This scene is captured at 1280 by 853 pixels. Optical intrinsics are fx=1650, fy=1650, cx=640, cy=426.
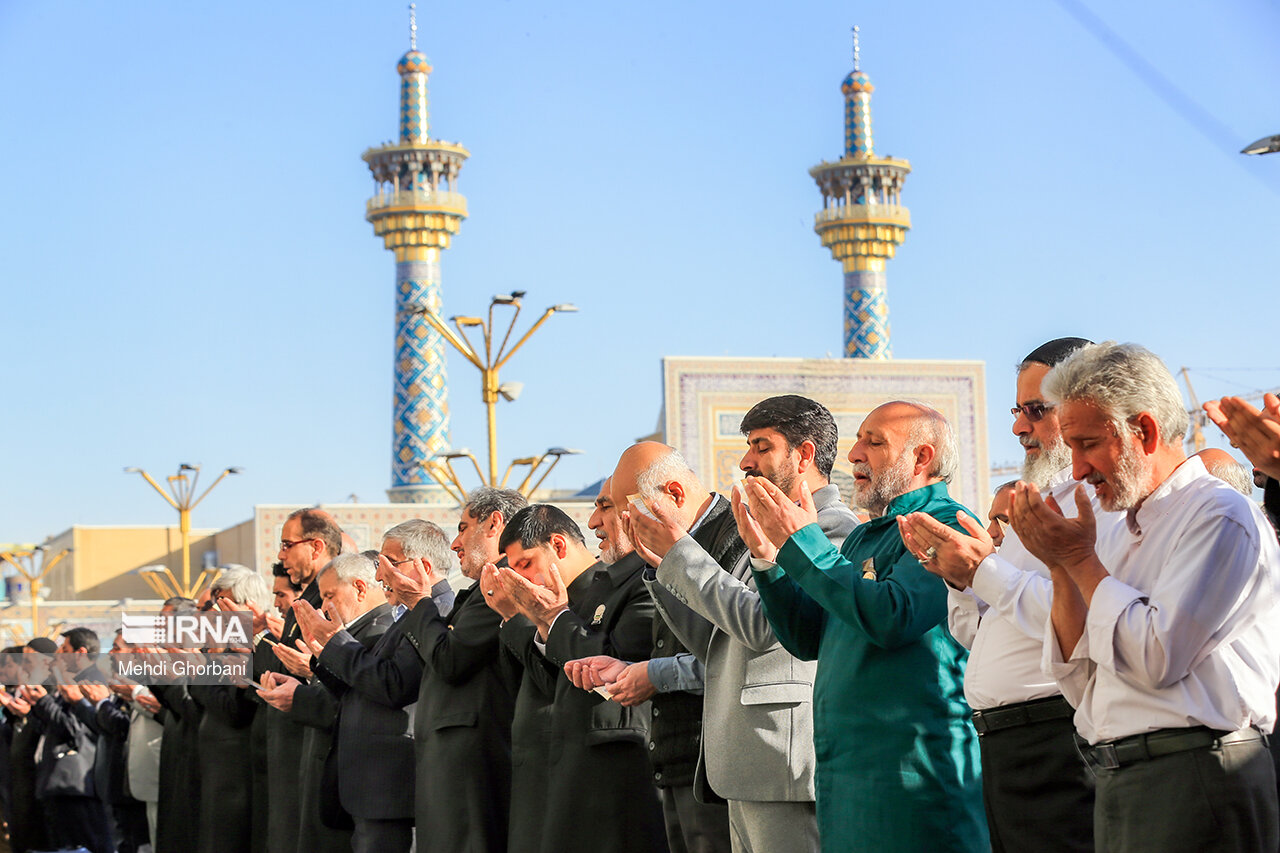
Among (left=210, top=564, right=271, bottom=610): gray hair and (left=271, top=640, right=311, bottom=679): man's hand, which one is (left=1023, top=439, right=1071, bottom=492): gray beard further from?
(left=210, top=564, right=271, bottom=610): gray hair

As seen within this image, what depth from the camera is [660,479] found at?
4.79 m

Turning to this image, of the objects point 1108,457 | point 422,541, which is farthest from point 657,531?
point 422,541

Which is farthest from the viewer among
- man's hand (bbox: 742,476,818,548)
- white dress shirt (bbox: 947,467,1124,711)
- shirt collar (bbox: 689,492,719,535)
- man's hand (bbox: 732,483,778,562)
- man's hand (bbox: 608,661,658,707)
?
shirt collar (bbox: 689,492,719,535)

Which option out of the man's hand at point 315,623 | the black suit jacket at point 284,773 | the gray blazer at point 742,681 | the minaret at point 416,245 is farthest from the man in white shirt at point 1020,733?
the minaret at point 416,245

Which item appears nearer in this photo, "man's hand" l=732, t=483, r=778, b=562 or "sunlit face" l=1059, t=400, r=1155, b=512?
"sunlit face" l=1059, t=400, r=1155, b=512

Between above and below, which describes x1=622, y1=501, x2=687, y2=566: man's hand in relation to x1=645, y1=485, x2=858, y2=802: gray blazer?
above

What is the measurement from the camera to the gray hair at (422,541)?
608 centimetres

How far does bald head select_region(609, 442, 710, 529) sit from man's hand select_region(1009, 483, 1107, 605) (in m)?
1.83

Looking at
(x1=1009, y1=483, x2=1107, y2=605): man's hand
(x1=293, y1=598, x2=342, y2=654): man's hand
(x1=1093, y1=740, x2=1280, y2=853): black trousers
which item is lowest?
(x1=1093, y1=740, x2=1280, y2=853): black trousers

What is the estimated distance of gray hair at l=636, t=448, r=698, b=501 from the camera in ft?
15.7

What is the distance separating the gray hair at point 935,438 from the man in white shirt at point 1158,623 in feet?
3.01

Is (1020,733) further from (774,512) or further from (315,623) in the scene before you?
(315,623)

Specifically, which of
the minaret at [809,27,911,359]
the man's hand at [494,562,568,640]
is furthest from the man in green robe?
the minaret at [809,27,911,359]

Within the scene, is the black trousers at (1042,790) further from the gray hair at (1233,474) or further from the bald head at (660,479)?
the bald head at (660,479)
